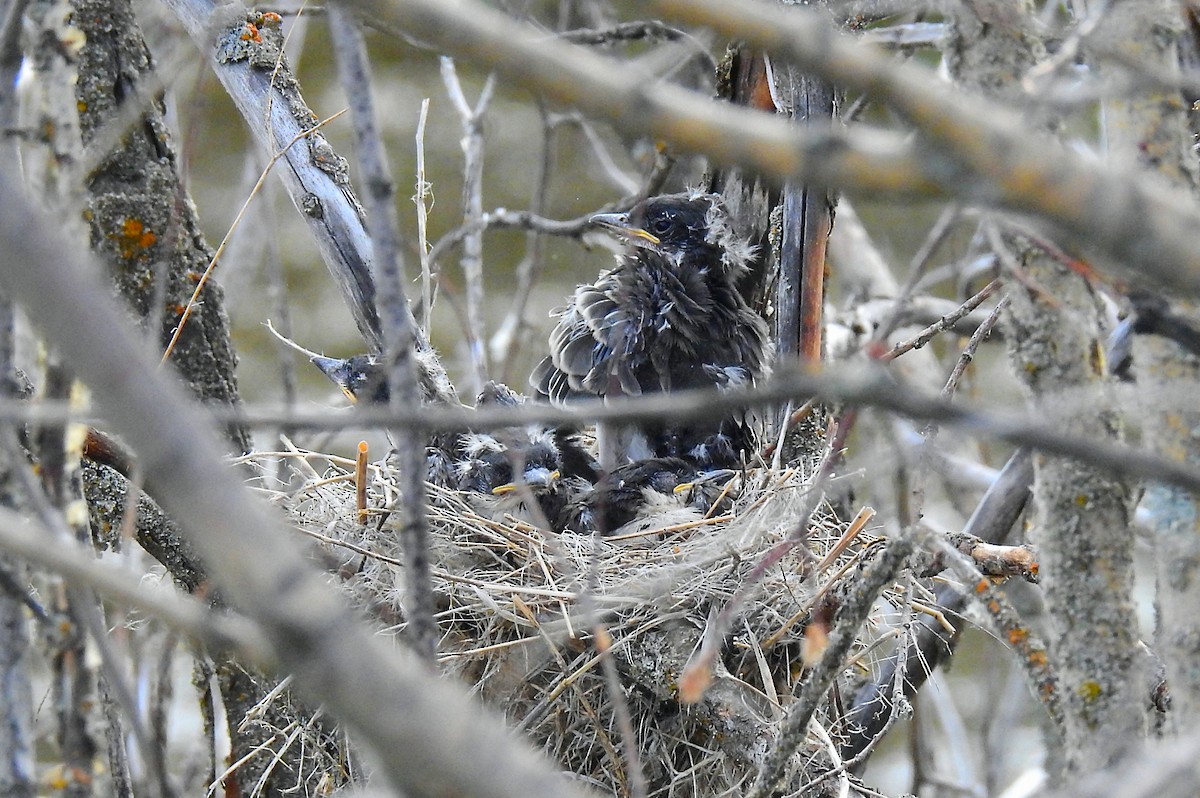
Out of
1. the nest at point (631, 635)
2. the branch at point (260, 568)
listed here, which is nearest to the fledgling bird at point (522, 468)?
the nest at point (631, 635)

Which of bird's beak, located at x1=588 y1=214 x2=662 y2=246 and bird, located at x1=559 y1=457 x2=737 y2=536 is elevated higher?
bird's beak, located at x1=588 y1=214 x2=662 y2=246

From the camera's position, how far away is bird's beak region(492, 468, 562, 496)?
119 inches

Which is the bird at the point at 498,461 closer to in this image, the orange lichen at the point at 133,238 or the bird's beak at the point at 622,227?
the orange lichen at the point at 133,238

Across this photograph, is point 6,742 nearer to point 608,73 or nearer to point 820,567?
point 608,73

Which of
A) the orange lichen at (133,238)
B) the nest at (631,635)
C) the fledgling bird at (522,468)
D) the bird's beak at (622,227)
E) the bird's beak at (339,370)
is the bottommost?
the nest at (631,635)

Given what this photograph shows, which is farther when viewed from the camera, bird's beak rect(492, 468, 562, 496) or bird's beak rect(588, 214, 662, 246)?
bird's beak rect(588, 214, 662, 246)

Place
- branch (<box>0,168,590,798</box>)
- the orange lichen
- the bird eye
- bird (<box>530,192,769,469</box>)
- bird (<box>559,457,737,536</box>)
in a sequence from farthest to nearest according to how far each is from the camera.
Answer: the bird eye < bird (<box>530,192,769,469</box>) < the orange lichen < bird (<box>559,457,737,536</box>) < branch (<box>0,168,590,798</box>)

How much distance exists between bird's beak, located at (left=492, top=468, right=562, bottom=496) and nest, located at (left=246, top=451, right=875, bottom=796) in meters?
0.26

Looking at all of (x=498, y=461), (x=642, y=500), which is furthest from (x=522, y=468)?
(x=642, y=500)

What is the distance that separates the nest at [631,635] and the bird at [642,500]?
10.2 inches

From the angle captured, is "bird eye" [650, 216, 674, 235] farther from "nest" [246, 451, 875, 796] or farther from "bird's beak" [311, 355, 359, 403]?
"nest" [246, 451, 875, 796]

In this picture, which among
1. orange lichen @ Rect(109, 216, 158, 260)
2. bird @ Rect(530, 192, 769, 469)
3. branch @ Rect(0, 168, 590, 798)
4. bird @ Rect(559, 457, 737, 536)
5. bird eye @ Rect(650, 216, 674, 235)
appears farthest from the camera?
bird eye @ Rect(650, 216, 674, 235)

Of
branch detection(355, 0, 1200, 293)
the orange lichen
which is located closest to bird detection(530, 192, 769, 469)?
the orange lichen

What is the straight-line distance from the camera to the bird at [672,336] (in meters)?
3.49
